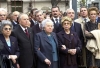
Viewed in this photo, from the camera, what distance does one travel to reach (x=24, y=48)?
5211mm

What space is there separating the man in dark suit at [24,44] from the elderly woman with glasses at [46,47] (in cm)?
16

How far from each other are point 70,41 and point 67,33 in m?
0.23

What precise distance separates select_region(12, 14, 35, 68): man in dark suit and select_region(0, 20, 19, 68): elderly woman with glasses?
9.0 inches

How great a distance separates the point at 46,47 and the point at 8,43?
0.83 metres

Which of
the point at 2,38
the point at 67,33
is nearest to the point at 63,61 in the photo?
the point at 67,33

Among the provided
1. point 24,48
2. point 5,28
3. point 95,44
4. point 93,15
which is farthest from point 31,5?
point 5,28

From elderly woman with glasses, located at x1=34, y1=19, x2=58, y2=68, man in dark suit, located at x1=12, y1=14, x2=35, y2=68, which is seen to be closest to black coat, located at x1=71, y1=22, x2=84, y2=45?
elderly woman with glasses, located at x1=34, y1=19, x2=58, y2=68

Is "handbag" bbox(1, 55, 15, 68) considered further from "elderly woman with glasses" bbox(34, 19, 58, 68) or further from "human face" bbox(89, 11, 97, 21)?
"human face" bbox(89, 11, 97, 21)

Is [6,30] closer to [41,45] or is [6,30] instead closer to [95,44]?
[41,45]

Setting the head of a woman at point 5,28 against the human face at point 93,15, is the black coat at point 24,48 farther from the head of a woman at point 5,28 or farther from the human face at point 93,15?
the human face at point 93,15

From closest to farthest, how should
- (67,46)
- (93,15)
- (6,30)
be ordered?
(6,30)
(67,46)
(93,15)

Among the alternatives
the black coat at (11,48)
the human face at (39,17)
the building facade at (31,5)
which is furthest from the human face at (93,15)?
the building facade at (31,5)

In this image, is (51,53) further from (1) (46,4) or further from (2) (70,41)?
(1) (46,4)

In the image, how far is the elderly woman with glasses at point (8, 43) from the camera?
4.83 m
